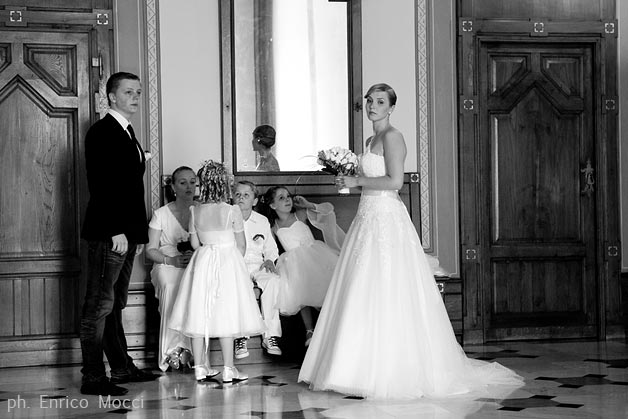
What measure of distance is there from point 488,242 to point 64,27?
382 cm

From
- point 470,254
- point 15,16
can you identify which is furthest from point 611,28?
point 15,16

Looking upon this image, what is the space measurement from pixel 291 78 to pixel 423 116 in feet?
3.77

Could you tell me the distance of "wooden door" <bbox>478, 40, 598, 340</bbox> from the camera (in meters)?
7.88

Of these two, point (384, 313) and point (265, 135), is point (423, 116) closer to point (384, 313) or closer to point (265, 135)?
point (265, 135)

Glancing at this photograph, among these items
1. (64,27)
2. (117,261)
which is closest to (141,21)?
(64,27)

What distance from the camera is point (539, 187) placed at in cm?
797

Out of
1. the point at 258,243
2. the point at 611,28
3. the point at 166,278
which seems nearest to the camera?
the point at 166,278

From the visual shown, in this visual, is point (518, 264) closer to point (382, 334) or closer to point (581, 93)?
point (581, 93)

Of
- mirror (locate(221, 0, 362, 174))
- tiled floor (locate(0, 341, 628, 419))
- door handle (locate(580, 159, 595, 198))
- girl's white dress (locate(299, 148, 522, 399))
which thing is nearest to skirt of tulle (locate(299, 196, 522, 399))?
girl's white dress (locate(299, 148, 522, 399))

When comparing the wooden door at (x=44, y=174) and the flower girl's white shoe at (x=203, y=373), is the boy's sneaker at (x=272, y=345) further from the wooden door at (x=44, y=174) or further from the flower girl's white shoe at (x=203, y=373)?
the wooden door at (x=44, y=174)

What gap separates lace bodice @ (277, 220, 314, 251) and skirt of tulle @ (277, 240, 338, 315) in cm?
4

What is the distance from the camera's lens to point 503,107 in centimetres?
788

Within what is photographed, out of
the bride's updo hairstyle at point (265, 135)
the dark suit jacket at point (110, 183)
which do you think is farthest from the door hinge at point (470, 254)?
the dark suit jacket at point (110, 183)

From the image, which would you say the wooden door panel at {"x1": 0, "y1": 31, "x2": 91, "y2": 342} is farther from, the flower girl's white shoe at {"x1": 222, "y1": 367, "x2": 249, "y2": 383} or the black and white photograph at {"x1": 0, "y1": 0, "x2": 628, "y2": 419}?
the flower girl's white shoe at {"x1": 222, "y1": 367, "x2": 249, "y2": 383}
